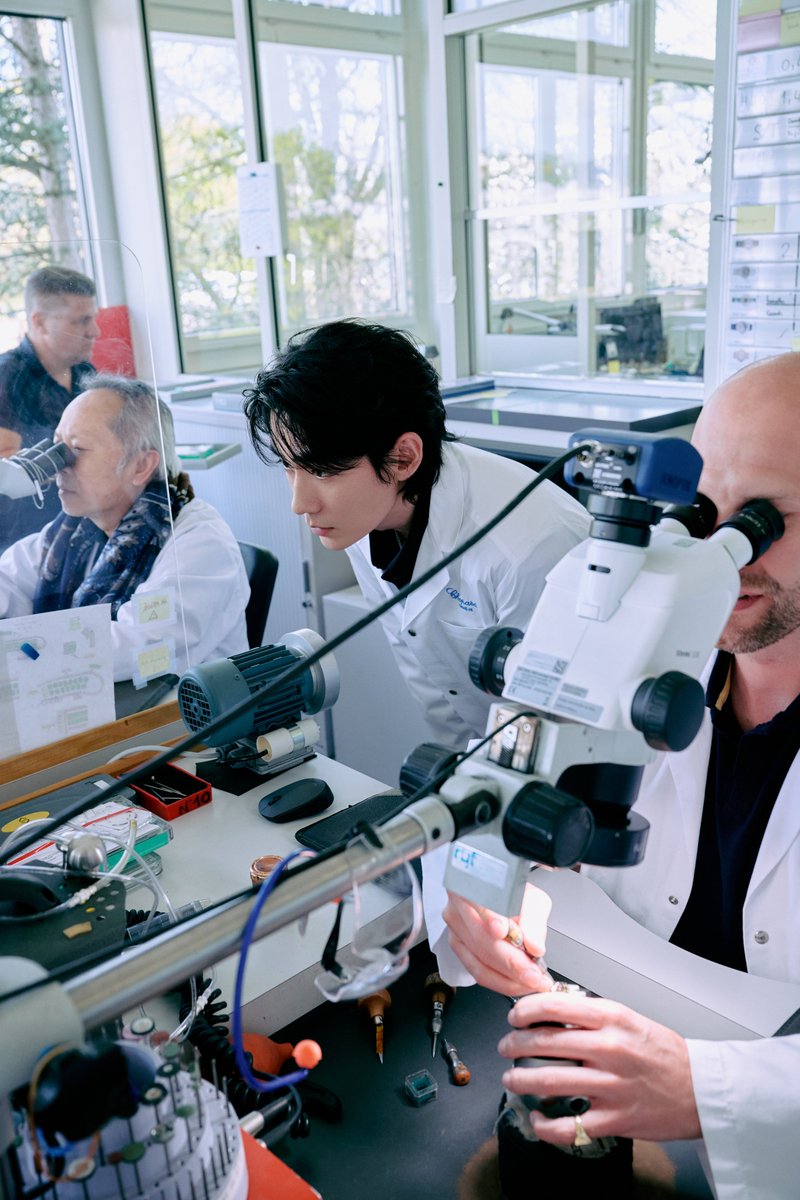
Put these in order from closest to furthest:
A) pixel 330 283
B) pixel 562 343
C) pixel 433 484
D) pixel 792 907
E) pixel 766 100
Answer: pixel 792 907
pixel 433 484
pixel 766 100
pixel 562 343
pixel 330 283

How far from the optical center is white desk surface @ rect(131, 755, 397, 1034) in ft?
3.64

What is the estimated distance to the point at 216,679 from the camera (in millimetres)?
1508

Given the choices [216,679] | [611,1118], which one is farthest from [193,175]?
[611,1118]

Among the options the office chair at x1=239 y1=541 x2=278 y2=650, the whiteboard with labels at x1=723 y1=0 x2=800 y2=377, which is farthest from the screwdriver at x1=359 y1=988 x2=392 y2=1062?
the whiteboard with labels at x1=723 y1=0 x2=800 y2=377

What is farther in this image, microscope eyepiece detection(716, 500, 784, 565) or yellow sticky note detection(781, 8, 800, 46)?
yellow sticky note detection(781, 8, 800, 46)

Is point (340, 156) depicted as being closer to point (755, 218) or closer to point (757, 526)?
point (755, 218)

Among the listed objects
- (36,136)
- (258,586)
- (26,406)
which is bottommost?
(258,586)

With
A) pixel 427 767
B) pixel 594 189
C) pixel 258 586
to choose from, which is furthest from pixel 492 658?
pixel 594 189

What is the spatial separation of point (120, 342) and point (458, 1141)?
4.33 ft

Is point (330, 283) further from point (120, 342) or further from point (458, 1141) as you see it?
point (458, 1141)

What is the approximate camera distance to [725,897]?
1.20 metres

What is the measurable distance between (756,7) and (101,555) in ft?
6.79

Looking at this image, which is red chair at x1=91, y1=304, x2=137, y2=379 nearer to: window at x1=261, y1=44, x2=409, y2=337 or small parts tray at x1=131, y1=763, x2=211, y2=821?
small parts tray at x1=131, y1=763, x2=211, y2=821

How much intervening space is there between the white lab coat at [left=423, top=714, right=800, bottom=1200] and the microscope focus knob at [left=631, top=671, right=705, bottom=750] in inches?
11.1
